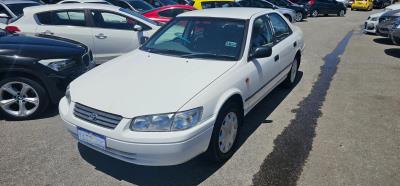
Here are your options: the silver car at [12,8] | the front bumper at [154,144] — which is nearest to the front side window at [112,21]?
the silver car at [12,8]

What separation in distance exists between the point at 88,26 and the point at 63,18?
523 millimetres

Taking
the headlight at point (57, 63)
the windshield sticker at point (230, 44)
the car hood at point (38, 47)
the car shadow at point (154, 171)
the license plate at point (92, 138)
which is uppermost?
the windshield sticker at point (230, 44)

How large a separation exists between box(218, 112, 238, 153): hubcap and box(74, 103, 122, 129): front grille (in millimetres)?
1090

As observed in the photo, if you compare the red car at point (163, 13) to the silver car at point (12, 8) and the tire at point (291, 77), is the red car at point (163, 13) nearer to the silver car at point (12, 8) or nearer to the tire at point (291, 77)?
the silver car at point (12, 8)

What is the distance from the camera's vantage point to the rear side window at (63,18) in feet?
21.6

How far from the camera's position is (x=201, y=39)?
4.20 m

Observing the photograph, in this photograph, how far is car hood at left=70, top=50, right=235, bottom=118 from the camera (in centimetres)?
302

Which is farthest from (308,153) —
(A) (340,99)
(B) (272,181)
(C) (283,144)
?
(A) (340,99)

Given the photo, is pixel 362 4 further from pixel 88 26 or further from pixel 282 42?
pixel 88 26

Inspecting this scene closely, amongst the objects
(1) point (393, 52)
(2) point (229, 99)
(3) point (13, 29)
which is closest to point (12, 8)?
(3) point (13, 29)

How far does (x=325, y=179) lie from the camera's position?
3.38 metres

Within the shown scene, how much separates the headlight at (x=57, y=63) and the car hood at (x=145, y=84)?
93 centimetres

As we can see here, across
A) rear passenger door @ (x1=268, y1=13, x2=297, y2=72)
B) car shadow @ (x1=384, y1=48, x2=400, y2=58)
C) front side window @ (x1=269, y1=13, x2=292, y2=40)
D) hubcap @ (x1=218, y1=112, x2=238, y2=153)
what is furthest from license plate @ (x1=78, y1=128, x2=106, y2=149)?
car shadow @ (x1=384, y1=48, x2=400, y2=58)

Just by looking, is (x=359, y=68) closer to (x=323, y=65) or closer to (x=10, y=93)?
(x=323, y=65)
